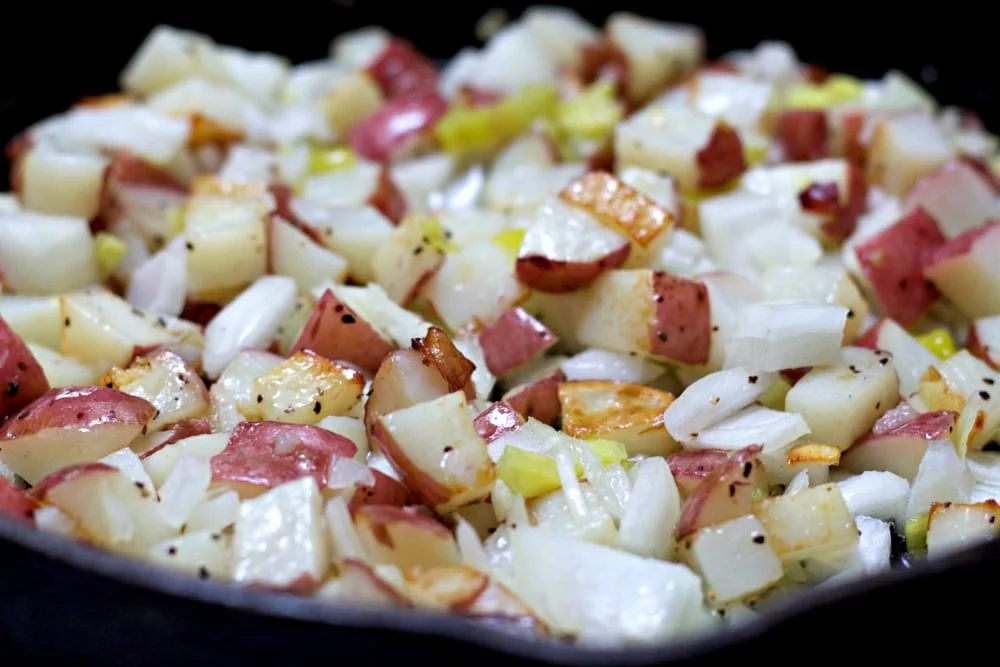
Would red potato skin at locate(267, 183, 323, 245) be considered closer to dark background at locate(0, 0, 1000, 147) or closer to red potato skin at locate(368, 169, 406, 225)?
red potato skin at locate(368, 169, 406, 225)

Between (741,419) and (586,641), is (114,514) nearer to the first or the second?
(586,641)

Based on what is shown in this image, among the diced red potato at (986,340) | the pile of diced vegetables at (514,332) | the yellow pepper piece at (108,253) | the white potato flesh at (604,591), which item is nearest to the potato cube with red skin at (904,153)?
the pile of diced vegetables at (514,332)

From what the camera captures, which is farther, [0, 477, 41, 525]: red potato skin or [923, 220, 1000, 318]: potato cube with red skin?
[923, 220, 1000, 318]: potato cube with red skin

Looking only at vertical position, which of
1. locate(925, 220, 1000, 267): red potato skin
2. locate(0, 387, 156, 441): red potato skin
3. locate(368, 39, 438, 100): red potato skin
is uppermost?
locate(368, 39, 438, 100): red potato skin

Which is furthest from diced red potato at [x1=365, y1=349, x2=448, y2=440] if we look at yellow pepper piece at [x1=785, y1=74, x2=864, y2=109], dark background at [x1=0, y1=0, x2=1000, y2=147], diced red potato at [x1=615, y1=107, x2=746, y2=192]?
dark background at [x1=0, y1=0, x2=1000, y2=147]

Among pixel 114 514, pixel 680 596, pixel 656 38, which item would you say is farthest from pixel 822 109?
pixel 114 514

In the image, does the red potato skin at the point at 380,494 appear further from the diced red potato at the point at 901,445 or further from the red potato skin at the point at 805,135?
the red potato skin at the point at 805,135

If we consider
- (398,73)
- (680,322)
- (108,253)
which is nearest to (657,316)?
(680,322)
